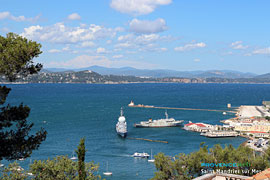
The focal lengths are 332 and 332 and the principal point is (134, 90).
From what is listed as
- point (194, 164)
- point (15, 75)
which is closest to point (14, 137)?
point (15, 75)

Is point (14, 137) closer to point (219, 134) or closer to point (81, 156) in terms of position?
point (81, 156)

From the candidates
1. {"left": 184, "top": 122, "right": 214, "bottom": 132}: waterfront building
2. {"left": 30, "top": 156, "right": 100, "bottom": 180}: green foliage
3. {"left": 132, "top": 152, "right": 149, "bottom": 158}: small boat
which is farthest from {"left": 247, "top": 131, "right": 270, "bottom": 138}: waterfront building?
{"left": 30, "top": 156, "right": 100, "bottom": 180}: green foliage

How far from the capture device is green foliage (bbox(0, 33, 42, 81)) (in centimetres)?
1436

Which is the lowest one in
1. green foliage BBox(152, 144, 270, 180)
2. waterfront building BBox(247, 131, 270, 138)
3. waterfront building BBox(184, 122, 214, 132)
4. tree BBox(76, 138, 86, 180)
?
waterfront building BBox(247, 131, 270, 138)

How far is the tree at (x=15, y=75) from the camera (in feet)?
47.4

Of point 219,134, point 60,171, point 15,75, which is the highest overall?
point 15,75

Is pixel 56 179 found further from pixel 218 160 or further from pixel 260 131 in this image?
pixel 260 131

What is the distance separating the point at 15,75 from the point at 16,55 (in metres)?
1.10

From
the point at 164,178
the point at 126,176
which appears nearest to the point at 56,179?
the point at 164,178

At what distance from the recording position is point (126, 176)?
40.5 meters

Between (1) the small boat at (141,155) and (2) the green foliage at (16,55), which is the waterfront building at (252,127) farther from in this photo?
(2) the green foliage at (16,55)

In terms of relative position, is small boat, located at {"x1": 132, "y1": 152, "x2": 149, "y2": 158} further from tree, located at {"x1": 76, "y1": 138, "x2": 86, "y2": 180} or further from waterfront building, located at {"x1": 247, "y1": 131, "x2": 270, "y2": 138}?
tree, located at {"x1": 76, "y1": 138, "x2": 86, "y2": 180}

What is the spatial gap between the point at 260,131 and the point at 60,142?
4461 centimetres

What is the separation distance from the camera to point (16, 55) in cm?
1442
